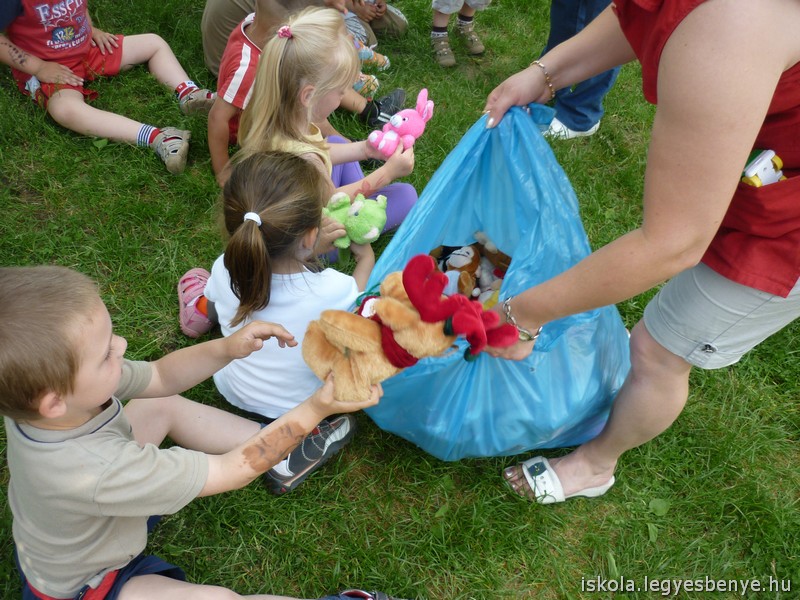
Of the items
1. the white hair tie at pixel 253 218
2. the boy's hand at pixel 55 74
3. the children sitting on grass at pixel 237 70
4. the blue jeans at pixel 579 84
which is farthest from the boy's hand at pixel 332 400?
the boy's hand at pixel 55 74

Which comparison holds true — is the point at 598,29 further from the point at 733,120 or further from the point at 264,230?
the point at 264,230

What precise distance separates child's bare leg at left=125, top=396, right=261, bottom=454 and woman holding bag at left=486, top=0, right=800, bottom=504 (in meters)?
0.82

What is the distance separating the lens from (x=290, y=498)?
1.70 metres

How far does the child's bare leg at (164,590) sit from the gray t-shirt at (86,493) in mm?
62

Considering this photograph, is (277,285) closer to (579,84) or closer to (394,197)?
(394,197)

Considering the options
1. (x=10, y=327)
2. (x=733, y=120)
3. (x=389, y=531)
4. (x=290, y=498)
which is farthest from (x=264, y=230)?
(x=733, y=120)

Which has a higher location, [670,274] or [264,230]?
[670,274]

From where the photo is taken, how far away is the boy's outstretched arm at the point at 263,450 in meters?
1.20

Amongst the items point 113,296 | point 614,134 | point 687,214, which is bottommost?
point 113,296

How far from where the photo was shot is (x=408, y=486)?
5.78 feet

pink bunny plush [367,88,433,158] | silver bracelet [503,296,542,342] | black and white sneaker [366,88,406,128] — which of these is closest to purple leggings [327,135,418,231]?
pink bunny plush [367,88,433,158]

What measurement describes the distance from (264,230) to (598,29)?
89 cm

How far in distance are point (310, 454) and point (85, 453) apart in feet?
2.24

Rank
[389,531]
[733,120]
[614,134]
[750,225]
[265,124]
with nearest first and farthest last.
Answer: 1. [733,120]
2. [750,225]
3. [389,531]
4. [265,124]
5. [614,134]
